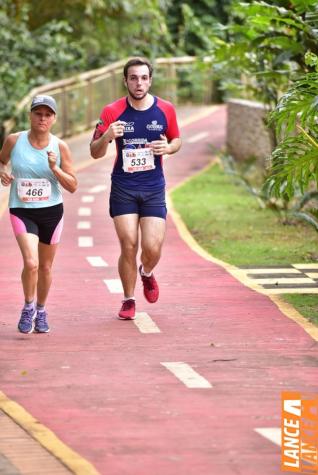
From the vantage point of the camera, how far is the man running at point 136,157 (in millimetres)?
11336

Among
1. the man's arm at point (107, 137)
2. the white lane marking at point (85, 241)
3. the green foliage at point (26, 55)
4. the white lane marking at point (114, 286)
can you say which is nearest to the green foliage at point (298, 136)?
the man's arm at point (107, 137)

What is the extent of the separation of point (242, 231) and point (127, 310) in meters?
8.03

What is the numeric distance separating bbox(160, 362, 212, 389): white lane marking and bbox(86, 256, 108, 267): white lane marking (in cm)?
625

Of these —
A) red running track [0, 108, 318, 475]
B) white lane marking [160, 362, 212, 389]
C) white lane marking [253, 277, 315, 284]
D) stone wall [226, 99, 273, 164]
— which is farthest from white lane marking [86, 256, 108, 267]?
stone wall [226, 99, 273, 164]

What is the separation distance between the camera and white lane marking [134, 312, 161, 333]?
11.2 meters

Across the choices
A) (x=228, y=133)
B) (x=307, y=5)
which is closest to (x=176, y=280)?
(x=307, y=5)

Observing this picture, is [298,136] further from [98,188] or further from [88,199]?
[98,188]

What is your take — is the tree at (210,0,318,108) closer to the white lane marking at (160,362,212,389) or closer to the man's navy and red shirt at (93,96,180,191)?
the man's navy and red shirt at (93,96,180,191)

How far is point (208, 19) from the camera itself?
51312 mm

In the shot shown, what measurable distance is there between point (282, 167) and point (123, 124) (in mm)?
1872

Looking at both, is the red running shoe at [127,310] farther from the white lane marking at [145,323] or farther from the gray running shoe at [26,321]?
the gray running shoe at [26,321]

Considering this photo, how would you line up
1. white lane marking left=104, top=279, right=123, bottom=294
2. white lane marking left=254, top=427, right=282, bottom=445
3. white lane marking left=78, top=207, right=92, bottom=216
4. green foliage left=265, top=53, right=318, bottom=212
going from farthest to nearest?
white lane marking left=78, top=207, right=92, bottom=216, white lane marking left=104, top=279, right=123, bottom=294, green foliage left=265, top=53, right=318, bottom=212, white lane marking left=254, top=427, right=282, bottom=445

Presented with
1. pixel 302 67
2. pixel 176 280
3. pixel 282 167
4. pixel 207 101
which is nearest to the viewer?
pixel 282 167

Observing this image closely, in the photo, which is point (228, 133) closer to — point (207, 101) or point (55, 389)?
point (207, 101)
